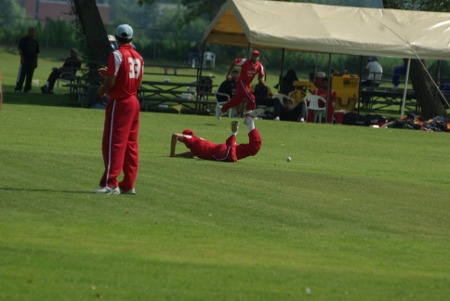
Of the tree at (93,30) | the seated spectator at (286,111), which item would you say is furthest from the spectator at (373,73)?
the seated spectator at (286,111)

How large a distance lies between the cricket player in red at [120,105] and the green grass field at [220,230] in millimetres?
495

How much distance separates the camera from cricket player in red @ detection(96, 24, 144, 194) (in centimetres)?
1406

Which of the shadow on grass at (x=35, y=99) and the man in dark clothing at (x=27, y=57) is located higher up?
the man in dark clothing at (x=27, y=57)

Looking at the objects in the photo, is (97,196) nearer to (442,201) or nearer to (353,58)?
(442,201)

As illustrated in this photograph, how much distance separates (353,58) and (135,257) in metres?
71.6

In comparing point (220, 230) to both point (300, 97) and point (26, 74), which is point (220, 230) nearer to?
point (300, 97)

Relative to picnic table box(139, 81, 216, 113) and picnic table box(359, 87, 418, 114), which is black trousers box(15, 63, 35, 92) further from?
picnic table box(359, 87, 418, 114)

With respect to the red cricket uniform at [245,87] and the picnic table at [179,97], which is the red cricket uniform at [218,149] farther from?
the picnic table at [179,97]

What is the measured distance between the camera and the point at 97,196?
14.3 meters

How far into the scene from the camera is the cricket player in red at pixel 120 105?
1406 cm

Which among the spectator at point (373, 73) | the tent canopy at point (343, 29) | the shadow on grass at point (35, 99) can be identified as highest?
the tent canopy at point (343, 29)

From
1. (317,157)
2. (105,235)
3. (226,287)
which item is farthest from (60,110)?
(226,287)

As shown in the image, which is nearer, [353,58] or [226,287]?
[226,287]

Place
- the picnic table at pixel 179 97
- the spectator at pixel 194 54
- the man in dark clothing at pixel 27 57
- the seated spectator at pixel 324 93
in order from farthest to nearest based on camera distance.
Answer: the spectator at pixel 194 54 → the man in dark clothing at pixel 27 57 → the picnic table at pixel 179 97 → the seated spectator at pixel 324 93
